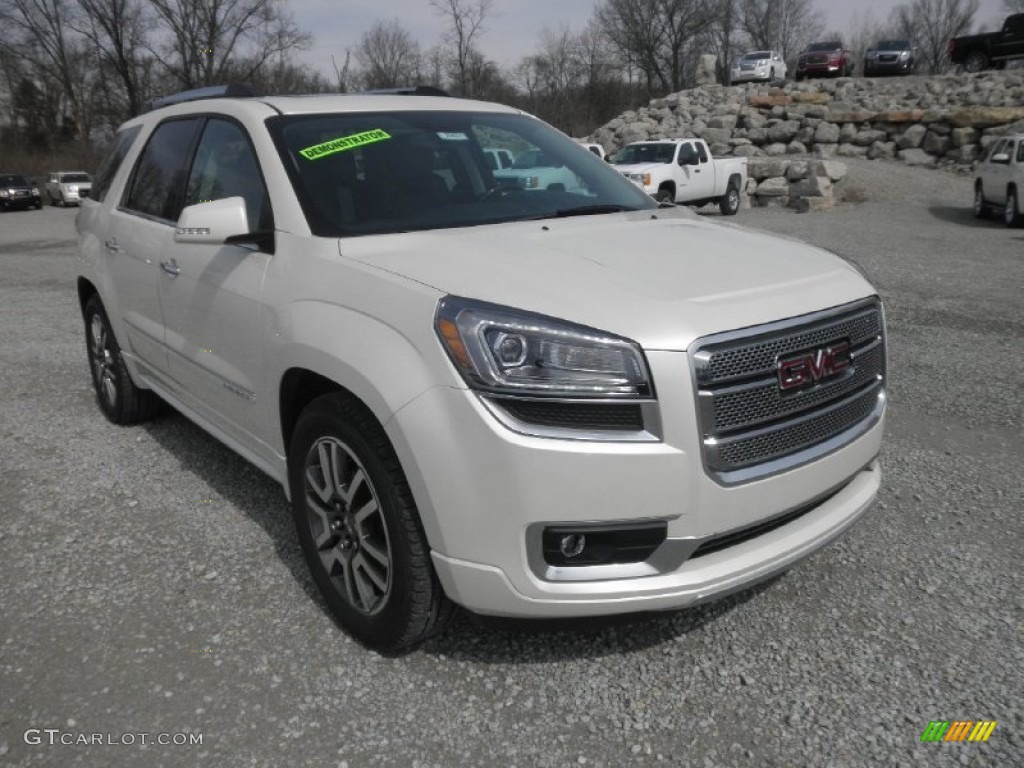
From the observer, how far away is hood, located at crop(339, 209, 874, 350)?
88.6 inches

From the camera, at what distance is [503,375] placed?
218 centimetres

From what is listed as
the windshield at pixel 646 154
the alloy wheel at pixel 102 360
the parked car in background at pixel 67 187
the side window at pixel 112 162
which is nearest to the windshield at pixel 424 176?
the side window at pixel 112 162

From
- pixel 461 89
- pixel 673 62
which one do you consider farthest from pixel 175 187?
pixel 673 62

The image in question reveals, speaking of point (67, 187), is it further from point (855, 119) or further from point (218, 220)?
point (218, 220)

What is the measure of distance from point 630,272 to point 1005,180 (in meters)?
16.5

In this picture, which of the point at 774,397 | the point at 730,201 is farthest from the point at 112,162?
the point at 730,201

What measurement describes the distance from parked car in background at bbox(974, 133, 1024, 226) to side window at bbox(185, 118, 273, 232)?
52.4ft

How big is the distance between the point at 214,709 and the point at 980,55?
3699cm

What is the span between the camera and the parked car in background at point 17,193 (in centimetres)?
3164

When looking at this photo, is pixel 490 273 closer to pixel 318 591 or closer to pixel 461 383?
pixel 461 383

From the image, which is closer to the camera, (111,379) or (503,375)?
(503,375)

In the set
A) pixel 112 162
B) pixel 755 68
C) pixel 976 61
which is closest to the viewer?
pixel 112 162

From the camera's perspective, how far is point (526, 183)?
3484 millimetres

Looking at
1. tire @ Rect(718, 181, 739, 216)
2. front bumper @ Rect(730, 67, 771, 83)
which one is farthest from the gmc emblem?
front bumper @ Rect(730, 67, 771, 83)
